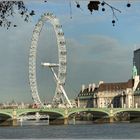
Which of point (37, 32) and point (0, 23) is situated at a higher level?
point (37, 32)

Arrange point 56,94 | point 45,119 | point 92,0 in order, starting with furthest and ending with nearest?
point 45,119 → point 56,94 → point 92,0

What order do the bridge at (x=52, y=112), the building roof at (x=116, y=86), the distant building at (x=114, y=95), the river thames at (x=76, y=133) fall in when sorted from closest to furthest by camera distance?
1. the river thames at (x=76, y=133)
2. the bridge at (x=52, y=112)
3. the distant building at (x=114, y=95)
4. the building roof at (x=116, y=86)

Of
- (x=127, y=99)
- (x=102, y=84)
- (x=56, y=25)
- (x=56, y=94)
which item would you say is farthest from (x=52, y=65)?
(x=102, y=84)

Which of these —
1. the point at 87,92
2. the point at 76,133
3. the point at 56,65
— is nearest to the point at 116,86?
the point at 87,92

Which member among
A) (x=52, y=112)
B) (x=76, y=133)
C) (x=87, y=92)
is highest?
(x=87, y=92)

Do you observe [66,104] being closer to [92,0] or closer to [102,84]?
[102,84]

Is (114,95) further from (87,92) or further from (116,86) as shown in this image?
(87,92)

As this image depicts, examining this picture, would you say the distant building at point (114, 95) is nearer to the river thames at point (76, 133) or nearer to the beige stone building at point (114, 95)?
the beige stone building at point (114, 95)

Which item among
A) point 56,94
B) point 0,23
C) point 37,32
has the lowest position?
point 0,23

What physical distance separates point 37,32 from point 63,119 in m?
6.00

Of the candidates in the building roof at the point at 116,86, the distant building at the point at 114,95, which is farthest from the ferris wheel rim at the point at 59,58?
the building roof at the point at 116,86

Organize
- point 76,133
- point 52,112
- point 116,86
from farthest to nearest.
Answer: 1. point 116,86
2. point 52,112
3. point 76,133

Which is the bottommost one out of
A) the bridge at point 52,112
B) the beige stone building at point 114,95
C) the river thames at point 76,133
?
the river thames at point 76,133

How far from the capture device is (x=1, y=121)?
3800 centimetres
